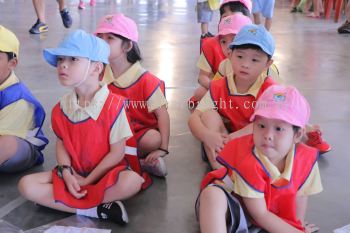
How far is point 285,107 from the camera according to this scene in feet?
3.40

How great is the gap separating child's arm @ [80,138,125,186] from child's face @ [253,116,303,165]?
462 millimetres

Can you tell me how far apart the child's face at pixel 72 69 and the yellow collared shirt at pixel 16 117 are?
29 centimetres

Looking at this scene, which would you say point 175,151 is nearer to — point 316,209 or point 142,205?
point 142,205

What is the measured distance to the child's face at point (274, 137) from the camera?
1.05 meters

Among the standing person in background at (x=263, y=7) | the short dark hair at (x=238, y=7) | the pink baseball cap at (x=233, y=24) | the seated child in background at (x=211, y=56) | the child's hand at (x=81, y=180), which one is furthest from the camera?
the standing person in background at (x=263, y=7)

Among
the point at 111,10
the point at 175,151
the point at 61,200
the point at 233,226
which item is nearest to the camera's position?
the point at 233,226

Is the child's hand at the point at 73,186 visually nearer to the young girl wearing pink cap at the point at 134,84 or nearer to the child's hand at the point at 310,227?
the young girl wearing pink cap at the point at 134,84

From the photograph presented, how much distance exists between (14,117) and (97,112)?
0.35 m

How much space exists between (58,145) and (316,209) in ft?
2.67

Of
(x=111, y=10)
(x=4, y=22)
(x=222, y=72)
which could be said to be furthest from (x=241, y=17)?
(x=111, y=10)

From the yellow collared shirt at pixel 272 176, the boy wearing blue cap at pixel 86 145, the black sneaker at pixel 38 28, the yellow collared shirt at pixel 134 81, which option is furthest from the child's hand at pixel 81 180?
the black sneaker at pixel 38 28

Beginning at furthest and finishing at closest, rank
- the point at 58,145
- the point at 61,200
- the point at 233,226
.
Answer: the point at 58,145, the point at 61,200, the point at 233,226

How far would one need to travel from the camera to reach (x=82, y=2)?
592cm

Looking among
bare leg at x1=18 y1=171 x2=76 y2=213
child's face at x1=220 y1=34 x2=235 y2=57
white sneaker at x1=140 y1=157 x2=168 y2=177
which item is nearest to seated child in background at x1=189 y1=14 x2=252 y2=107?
child's face at x1=220 y1=34 x2=235 y2=57
